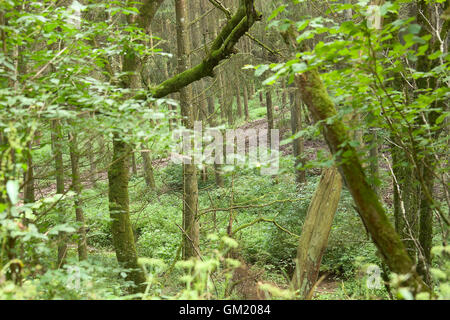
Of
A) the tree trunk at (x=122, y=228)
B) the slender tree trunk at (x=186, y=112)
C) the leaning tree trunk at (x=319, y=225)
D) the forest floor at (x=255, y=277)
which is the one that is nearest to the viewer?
the forest floor at (x=255, y=277)

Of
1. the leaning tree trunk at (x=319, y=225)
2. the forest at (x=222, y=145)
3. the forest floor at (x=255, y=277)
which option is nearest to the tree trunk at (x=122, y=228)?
the forest at (x=222, y=145)

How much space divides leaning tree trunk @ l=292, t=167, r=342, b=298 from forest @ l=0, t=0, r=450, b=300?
0.02 meters

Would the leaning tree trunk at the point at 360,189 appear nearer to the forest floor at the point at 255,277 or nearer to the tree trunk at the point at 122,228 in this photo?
the forest floor at the point at 255,277

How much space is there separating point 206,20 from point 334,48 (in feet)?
50.3

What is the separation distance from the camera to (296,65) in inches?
78.0

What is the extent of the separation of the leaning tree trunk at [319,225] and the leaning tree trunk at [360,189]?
235 cm

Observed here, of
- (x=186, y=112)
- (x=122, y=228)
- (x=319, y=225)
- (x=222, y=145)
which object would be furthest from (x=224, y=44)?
(x=122, y=228)

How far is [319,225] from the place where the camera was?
4824 mm

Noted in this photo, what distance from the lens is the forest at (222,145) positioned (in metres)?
2.22

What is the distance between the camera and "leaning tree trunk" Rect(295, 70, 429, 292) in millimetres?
2252

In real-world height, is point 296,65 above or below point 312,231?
above

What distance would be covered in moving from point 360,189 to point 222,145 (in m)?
3.53
